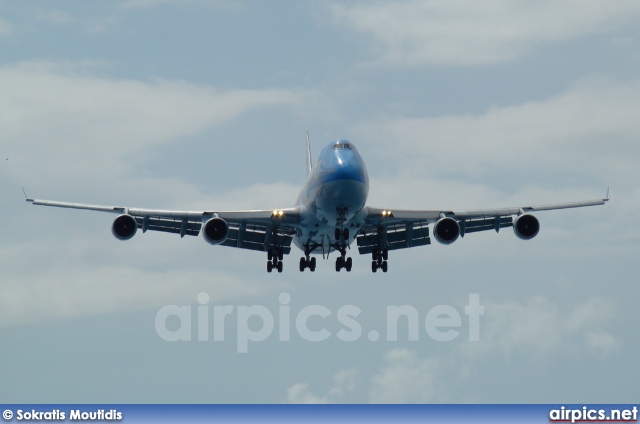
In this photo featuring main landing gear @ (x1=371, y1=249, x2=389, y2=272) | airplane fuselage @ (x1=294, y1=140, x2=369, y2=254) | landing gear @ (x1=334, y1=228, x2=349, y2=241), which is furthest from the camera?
main landing gear @ (x1=371, y1=249, x2=389, y2=272)

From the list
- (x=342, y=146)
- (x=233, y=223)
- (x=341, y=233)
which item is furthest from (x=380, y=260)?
(x=342, y=146)

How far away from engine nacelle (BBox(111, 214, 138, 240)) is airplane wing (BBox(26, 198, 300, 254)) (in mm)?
57

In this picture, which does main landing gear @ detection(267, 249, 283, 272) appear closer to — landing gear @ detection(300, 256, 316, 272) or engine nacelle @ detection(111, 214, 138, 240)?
landing gear @ detection(300, 256, 316, 272)

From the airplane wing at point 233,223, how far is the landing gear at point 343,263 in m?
3.18

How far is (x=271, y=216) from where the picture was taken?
5622 centimetres

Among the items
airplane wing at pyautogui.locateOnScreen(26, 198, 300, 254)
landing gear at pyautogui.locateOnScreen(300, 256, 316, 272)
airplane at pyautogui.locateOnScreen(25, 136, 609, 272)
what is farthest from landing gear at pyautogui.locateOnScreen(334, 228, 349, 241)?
landing gear at pyautogui.locateOnScreen(300, 256, 316, 272)

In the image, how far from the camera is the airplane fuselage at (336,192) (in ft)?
162

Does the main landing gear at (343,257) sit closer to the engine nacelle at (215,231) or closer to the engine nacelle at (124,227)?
the engine nacelle at (215,231)

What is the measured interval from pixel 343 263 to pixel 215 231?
323 inches

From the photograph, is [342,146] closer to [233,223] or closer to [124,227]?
[233,223]

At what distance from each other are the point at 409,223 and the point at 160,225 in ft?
46.2

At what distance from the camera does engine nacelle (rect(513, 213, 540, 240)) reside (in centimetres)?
5691

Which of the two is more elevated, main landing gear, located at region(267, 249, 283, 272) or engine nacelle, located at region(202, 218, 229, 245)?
main landing gear, located at region(267, 249, 283, 272)

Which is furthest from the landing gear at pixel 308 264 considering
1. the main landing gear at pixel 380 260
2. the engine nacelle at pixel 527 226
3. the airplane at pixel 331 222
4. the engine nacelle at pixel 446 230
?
the engine nacelle at pixel 527 226
